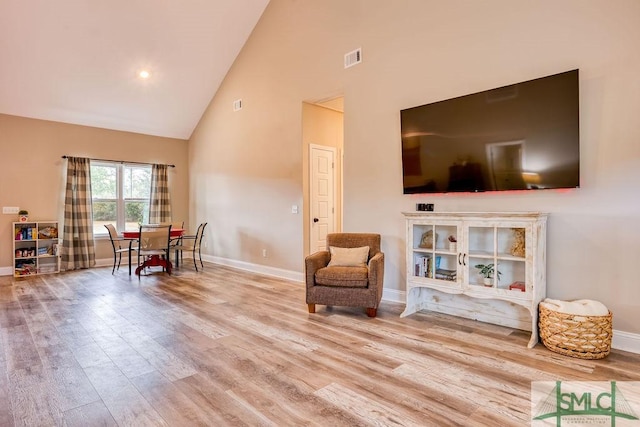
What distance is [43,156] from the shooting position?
6.53 metres

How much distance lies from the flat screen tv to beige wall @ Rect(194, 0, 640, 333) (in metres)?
0.16

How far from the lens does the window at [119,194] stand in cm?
720

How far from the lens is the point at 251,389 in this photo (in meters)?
2.30

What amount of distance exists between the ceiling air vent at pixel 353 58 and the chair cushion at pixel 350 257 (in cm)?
241

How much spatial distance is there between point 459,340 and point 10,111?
25.1ft

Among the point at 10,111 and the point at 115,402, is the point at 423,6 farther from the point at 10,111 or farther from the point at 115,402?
the point at 10,111

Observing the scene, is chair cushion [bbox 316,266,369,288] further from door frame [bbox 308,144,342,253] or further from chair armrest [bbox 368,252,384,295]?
door frame [bbox 308,144,342,253]

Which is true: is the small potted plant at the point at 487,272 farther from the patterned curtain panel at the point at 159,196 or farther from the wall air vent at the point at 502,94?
the patterned curtain panel at the point at 159,196

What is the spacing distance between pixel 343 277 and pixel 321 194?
2359 mm

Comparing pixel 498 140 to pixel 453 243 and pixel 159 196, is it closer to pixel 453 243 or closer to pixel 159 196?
pixel 453 243

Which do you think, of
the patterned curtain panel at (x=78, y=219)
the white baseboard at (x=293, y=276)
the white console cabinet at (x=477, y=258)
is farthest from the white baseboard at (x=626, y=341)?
the patterned curtain panel at (x=78, y=219)

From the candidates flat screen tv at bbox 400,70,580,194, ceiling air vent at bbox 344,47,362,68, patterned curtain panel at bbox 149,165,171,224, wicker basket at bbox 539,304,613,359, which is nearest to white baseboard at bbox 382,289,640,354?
wicker basket at bbox 539,304,613,359

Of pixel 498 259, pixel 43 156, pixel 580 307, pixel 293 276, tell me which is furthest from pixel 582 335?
pixel 43 156

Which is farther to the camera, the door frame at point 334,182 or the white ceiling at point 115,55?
the door frame at point 334,182
